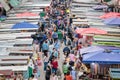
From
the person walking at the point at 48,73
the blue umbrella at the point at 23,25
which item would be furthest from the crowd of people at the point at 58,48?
the blue umbrella at the point at 23,25

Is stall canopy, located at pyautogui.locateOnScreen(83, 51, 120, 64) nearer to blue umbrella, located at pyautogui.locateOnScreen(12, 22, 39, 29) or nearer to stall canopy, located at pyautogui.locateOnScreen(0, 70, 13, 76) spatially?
stall canopy, located at pyautogui.locateOnScreen(0, 70, 13, 76)

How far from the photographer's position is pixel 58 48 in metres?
21.5

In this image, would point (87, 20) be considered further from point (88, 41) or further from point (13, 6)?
point (13, 6)

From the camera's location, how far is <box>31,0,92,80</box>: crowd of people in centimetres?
1608

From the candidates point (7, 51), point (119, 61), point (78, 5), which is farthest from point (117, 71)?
point (78, 5)

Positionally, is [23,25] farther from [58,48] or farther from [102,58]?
[102,58]

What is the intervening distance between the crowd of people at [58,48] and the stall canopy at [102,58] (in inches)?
25.4

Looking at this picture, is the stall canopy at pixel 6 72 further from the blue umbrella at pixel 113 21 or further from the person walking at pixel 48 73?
the blue umbrella at pixel 113 21

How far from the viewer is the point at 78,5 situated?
105 ft

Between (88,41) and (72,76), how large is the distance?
3809mm

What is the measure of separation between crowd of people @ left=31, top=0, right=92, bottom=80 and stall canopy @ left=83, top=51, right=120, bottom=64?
0.65 meters

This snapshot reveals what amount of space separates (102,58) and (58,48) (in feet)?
25.5

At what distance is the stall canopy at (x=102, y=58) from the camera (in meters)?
13.7

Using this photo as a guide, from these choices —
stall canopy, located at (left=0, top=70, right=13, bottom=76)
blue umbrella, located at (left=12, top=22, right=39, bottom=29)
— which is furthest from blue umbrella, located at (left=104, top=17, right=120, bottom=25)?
stall canopy, located at (left=0, top=70, right=13, bottom=76)
